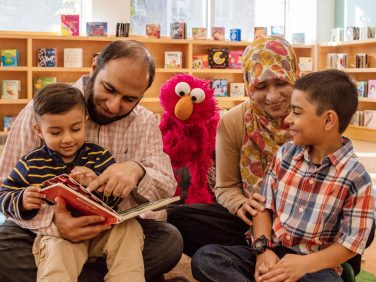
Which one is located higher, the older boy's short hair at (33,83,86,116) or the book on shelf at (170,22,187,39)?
the book on shelf at (170,22,187,39)

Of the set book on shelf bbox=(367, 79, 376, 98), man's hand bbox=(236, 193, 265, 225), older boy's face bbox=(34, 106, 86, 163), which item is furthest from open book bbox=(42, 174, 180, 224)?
book on shelf bbox=(367, 79, 376, 98)

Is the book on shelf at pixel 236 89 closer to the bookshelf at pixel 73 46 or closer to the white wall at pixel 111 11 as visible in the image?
the bookshelf at pixel 73 46

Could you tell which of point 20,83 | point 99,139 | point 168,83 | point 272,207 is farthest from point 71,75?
point 272,207

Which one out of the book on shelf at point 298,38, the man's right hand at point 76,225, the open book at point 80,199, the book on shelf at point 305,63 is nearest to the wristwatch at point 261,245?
the open book at point 80,199

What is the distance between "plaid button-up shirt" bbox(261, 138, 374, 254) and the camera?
1.31m

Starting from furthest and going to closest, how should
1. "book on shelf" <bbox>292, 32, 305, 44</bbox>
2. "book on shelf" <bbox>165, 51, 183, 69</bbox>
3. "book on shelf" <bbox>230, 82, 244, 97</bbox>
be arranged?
"book on shelf" <bbox>292, 32, 305, 44</bbox>, "book on shelf" <bbox>230, 82, 244, 97</bbox>, "book on shelf" <bbox>165, 51, 183, 69</bbox>

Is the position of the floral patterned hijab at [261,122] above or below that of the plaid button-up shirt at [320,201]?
above

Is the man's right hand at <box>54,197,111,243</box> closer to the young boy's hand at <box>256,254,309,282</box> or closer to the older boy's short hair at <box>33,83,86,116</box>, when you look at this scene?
the older boy's short hair at <box>33,83,86,116</box>

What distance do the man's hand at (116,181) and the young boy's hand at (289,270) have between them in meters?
0.45

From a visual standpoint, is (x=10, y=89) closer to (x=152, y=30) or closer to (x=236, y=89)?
(x=152, y=30)

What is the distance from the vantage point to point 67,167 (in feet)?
4.90

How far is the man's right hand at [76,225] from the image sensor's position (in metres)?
1.40

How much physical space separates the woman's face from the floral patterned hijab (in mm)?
22

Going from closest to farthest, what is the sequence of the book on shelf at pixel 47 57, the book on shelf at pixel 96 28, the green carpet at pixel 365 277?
1. the green carpet at pixel 365 277
2. the book on shelf at pixel 47 57
3. the book on shelf at pixel 96 28
